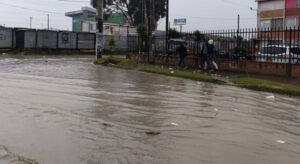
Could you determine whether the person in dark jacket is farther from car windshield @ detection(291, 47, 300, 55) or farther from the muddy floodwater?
the muddy floodwater

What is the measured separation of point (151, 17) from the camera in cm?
2102

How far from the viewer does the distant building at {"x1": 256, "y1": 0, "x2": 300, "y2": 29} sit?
3562cm

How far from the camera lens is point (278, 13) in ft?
121

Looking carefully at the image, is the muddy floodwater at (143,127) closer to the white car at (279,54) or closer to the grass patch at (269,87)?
the grass patch at (269,87)

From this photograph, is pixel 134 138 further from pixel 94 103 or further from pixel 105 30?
pixel 105 30

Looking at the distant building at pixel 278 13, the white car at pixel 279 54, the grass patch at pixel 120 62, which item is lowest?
the grass patch at pixel 120 62

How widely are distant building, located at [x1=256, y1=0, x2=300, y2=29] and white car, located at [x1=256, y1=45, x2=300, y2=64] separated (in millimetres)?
18455

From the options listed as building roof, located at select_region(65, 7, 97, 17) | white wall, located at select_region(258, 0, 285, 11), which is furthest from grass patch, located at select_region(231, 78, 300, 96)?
building roof, located at select_region(65, 7, 97, 17)

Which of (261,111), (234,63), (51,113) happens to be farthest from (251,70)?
(51,113)

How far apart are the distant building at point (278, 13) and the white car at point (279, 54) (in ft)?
60.5

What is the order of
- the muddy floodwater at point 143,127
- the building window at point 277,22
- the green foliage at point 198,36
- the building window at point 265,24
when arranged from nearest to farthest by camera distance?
the muddy floodwater at point 143,127
the green foliage at point 198,36
the building window at point 277,22
the building window at point 265,24

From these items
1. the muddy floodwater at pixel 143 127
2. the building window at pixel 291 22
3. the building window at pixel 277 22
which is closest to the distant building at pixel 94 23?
the building window at pixel 277 22

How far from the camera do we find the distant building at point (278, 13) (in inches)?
1403

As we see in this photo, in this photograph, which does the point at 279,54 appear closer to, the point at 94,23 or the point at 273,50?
the point at 273,50
